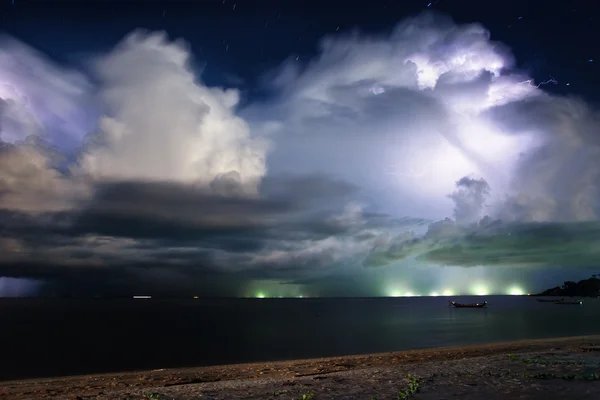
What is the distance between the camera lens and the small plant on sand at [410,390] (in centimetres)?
2023

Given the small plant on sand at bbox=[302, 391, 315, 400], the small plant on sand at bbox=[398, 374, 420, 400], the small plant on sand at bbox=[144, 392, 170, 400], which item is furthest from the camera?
the small plant on sand at bbox=[144, 392, 170, 400]

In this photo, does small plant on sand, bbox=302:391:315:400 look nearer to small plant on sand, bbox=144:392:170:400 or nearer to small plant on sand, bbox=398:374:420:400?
small plant on sand, bbox=398:374:420:400

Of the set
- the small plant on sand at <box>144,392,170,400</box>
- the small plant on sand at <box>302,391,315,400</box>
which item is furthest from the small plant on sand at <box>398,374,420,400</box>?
the small plant on sand at <box>144,392,170,400</box>

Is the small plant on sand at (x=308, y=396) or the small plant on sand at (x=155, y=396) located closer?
the small plant on sand at (x=308, y=396)

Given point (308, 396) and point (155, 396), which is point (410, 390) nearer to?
point (308, 396)

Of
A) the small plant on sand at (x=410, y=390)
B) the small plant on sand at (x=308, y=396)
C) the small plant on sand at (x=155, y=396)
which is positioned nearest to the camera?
the small plant on sand at (x=410, y=390)

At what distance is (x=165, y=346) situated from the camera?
81812mm

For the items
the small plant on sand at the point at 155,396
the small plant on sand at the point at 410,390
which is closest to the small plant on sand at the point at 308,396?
the small plant on sand at the point at 410,390

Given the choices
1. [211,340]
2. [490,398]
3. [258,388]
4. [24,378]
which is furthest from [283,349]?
[490,398]

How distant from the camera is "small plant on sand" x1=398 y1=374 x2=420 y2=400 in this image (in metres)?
20.2

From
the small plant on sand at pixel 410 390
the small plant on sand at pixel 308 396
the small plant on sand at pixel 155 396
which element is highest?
the small plant on sand at pixel 308 396

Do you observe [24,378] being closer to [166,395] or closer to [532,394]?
[166,395]

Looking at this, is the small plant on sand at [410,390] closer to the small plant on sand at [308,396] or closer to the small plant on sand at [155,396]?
the small plant on sand at [308,396]

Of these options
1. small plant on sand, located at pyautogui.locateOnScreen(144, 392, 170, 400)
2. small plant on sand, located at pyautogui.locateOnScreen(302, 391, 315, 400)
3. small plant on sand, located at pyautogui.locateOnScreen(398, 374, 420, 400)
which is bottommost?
small plant on sand, located at pyautogui.locateOnScreen(144, 392, 170, 400)
